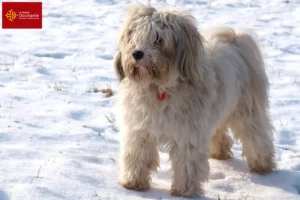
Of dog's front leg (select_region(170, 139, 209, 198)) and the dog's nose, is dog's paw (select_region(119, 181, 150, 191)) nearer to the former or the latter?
dog's front leg (select_region(170, 139, 209, 198))

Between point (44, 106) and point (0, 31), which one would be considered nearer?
point (44, 106)

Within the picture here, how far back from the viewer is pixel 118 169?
5.17 meters

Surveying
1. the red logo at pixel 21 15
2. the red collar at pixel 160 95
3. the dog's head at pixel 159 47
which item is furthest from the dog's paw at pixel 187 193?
the red logo at pixel 21 15

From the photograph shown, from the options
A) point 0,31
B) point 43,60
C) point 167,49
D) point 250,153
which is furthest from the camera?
point 0,31

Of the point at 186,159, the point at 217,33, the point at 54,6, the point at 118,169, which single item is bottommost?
the point at 54,6

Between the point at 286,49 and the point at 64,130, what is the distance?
4.73m

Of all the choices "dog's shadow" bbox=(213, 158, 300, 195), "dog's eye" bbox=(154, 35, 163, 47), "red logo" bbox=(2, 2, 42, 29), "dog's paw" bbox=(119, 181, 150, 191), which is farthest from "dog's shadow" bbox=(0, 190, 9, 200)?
"red logo" bbox=(2, 2, 42, 29)

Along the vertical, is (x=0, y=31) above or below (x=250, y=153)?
below

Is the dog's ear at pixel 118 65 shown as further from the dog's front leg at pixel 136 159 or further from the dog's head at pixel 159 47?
the dog's front leg at pixel 136 159

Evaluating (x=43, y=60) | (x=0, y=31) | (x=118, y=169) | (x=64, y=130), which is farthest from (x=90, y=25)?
(x=118, y=169)

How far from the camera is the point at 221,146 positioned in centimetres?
584

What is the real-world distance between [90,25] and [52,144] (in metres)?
5.66

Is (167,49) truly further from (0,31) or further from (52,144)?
(0,31)

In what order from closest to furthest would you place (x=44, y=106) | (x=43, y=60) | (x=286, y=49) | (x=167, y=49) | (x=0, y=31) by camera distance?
(x=167, y=49) < (x=44, y=106) < (x=43, y=60) < (x=286, y=49) < (x=0, y=31)
